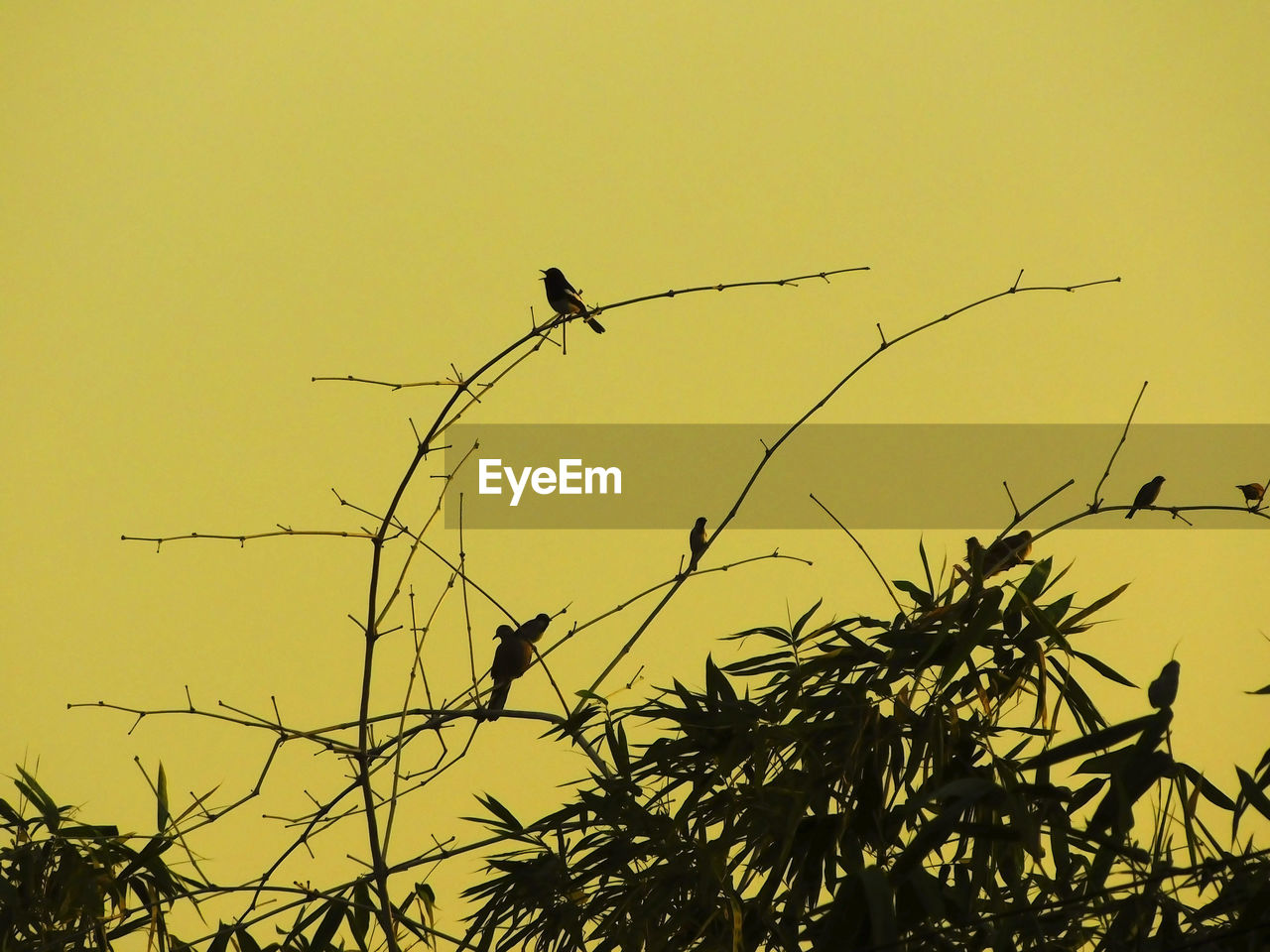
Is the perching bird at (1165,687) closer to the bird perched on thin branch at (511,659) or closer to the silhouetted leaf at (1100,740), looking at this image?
the silhouetted leaf at (1100,740)

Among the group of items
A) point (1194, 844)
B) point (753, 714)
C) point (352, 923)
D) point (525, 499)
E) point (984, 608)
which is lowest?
point (352, 923)

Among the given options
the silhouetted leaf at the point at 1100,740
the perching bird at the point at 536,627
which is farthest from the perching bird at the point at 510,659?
the silhouetted leaf at the point at 1100,740

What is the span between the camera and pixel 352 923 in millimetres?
2557

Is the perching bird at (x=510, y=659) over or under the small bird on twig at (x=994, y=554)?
under

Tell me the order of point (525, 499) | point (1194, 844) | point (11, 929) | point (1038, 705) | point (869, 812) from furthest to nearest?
point (525, 499)
point (11, 929)
point (1038, 705)
point (869, 812)
point (1194, 844)

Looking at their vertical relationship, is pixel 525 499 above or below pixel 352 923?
above

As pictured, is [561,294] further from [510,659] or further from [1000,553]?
[1000,553]

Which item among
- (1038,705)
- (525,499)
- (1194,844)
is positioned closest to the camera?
(1194,844)

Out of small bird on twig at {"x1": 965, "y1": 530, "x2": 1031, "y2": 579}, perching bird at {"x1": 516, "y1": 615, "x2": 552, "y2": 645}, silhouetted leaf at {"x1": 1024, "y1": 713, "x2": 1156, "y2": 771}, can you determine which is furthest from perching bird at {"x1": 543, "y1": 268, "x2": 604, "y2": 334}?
silhouetted leaf at {"x1": 1024, "y1": 713, "x2": 1156, "y2": 771}

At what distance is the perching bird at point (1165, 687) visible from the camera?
1306 mm

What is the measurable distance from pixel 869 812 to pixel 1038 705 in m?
0.38

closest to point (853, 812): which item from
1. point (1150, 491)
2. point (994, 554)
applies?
point (994, 554)

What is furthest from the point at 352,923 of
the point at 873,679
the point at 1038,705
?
the point at 1038,705

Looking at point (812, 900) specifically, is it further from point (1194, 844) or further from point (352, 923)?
point (352, 923)
